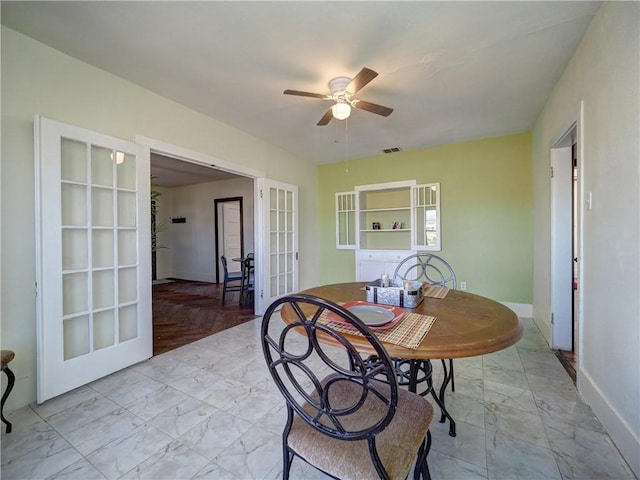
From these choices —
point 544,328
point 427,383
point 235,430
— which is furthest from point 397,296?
point 544,328

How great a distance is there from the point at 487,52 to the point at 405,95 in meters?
0.75

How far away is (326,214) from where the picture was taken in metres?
5.28

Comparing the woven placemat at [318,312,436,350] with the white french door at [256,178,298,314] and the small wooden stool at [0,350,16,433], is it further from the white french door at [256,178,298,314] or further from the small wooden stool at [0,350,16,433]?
the white french door at [256,178,298,314]

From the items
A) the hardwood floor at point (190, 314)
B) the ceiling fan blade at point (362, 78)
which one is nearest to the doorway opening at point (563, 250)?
the ceiling fan blade at point (362, 78)

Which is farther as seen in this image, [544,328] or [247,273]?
[247,273]

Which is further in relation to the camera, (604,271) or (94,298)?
(94,298)

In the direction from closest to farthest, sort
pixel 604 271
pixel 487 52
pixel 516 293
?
1. pixel 604 271
2. pixel 487 52
3. pixel 516 293

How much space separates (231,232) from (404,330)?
21.0 feet

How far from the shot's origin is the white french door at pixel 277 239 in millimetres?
3934

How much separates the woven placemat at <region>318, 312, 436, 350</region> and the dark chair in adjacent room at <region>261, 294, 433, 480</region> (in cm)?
12

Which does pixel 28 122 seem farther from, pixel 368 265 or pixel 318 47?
pixel 368 265

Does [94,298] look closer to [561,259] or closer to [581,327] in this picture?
[581,327]

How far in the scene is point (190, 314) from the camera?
4070 millimetres

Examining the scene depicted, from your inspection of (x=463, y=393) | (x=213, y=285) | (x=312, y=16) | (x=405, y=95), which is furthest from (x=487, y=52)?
(x=213, y=285)
